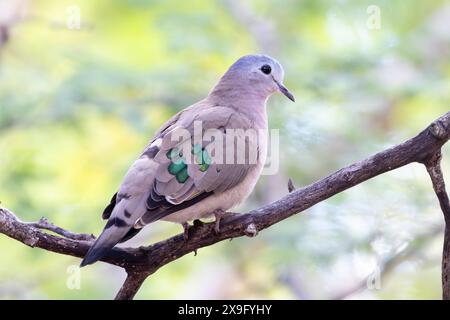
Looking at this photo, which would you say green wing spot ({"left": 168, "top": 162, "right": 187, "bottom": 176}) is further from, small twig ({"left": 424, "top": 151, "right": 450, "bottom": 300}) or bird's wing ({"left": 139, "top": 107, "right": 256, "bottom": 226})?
small twig ({"left": 424, "top": 151, "right": 450, "bottom": 300})

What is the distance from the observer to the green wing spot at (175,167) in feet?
14.0

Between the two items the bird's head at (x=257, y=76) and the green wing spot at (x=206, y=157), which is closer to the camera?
the green wing spot at (x=206, y=157)

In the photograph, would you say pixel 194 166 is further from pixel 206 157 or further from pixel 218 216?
pixel 218 216

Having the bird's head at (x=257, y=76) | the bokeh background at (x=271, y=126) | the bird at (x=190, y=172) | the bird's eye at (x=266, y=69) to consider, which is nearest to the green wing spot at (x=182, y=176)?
the bird at (x=190, y=172)

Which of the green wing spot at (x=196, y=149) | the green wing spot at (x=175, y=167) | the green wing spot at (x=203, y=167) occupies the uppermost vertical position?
the green wing spot at (x=196, y=149)

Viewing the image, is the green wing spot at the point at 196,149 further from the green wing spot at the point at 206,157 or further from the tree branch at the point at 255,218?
the tree branch at the point at 255,218

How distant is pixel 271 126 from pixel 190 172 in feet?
8.78

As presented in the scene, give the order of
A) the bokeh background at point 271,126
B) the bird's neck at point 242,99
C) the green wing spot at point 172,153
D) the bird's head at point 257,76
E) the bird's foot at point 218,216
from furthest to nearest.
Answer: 1. the bokeh background at point 271,126
2. the bird's head at point 257,76
3. the bird's neck at point 242,99
4. the green wing spot at point 172,153
5. the bird's foot at point 218,216

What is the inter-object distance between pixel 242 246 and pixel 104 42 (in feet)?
11.4

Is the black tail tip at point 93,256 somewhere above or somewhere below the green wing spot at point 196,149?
below

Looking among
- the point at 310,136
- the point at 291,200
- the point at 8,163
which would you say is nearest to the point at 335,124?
the point at 310,136

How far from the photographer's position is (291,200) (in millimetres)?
3764

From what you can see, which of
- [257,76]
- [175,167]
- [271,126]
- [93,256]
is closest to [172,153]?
[175,167]

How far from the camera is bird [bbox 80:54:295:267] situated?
404cm
